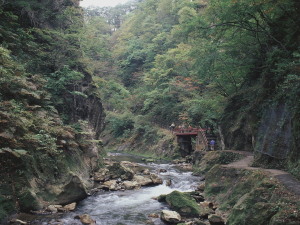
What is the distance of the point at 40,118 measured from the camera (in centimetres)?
1248

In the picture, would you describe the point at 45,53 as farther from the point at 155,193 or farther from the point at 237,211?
the point at 237,211

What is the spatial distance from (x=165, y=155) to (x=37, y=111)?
20410 millimetres

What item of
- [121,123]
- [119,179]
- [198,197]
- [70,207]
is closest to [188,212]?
[198,197]

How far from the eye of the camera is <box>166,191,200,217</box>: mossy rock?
1021 cm

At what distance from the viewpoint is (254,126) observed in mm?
13883

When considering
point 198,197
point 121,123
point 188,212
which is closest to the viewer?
point 188,212

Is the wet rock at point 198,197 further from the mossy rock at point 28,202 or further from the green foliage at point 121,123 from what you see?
the green foliage at point 121,123

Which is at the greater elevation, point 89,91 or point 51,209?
point 89,91

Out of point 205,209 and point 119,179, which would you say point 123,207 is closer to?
point 205,209

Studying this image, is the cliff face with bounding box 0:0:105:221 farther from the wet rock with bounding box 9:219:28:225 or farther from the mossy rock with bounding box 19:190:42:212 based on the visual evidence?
the wet rock with bounding box 9:219:28:225

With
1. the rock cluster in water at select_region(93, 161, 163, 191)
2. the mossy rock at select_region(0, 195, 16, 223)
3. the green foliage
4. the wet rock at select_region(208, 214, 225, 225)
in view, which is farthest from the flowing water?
the green foliage

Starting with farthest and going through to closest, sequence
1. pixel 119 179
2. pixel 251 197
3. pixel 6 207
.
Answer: pixel 119 179
pixel 6 207
pixel 251 197

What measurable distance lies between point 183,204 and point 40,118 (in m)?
8.09

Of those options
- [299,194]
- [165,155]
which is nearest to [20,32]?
[299,194]
